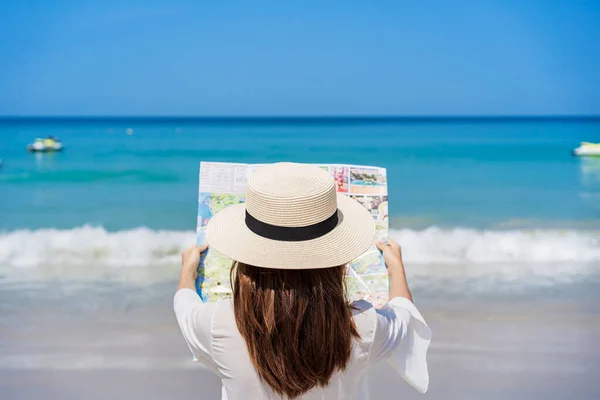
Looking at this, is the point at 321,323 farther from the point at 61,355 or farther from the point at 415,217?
the point at 415,217

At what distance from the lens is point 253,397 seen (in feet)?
4.49

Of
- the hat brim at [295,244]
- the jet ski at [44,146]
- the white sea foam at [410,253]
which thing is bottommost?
the jet ski at [44,146]

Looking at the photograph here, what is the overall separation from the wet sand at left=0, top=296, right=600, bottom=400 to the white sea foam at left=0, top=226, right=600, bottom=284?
705 millimetres

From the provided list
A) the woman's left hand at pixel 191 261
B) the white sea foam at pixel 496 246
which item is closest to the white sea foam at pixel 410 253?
the white sea foam at pixel 496 246

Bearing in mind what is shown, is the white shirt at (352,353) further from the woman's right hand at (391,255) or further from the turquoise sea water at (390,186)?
the turquoise sea water at (390,186)

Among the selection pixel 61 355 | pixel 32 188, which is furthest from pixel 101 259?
pixel 32 188

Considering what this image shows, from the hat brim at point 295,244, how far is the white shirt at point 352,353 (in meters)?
0.14

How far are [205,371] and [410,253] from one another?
A: 2761 millimetres

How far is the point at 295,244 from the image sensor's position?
1303 millimetres

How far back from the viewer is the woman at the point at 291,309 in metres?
1.28

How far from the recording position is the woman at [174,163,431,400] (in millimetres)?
1281

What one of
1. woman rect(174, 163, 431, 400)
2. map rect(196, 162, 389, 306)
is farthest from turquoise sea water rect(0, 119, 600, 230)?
woman rect(174, 163, 431, 400)

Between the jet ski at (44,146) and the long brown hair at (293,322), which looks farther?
the jet ski at (44,146)

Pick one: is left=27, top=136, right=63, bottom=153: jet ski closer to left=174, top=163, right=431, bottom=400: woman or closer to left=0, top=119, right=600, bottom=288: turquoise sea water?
left=0, top=119, right=600, bottom=288: turquoise sea water
